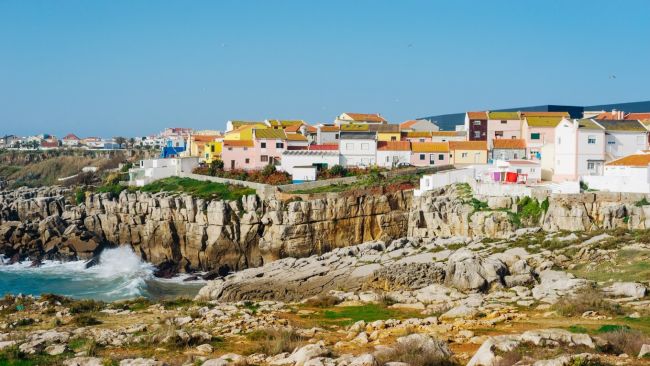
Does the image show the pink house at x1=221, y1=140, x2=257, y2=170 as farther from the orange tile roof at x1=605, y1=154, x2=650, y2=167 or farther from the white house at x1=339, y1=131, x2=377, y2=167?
the orange tile roof at x1=605, y1=154, x2=650, y2=167

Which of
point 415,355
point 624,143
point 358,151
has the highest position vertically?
point 624,143

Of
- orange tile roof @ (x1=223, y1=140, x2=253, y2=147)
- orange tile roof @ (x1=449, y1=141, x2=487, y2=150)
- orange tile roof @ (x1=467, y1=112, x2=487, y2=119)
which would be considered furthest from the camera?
orange tile roof @ (x1=467, y1=112, x2=487, y2=119)

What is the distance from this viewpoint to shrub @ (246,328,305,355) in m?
15.5

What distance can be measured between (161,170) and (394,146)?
20.1 meters

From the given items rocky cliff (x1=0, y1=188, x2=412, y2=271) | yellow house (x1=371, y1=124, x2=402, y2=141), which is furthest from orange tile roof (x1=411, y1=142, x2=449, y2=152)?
rocky cliff (x1=0, y1=188, x2=412, y2=271)

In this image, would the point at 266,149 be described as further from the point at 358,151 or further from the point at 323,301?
the point at 323,301

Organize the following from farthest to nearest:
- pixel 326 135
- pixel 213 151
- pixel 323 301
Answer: pixel 326 135 → pixel 213 151 → pixel 323 301

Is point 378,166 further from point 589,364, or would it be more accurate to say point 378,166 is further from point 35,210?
point 589,364

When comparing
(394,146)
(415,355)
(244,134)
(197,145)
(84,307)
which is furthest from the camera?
(197,145)

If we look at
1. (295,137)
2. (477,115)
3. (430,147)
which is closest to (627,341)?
A: (430,147)

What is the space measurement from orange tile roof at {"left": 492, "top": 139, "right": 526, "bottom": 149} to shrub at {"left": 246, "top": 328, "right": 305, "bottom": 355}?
130ft

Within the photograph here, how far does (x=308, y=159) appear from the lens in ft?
176

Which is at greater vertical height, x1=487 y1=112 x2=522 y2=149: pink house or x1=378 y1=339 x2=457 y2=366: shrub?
x1=487 y1=112 x2=522 y2=149: pink house

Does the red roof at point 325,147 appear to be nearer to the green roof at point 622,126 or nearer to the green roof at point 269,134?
the green roof at point 269,134
